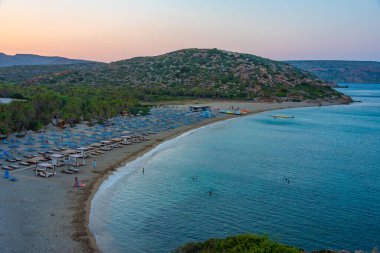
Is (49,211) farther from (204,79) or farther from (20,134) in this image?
(204,79)

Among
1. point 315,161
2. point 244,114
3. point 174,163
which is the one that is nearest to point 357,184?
point 315,161

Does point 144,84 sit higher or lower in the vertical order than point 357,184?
higher

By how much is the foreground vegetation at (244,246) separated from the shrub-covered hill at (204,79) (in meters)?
105

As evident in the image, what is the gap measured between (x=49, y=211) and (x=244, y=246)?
14136mm

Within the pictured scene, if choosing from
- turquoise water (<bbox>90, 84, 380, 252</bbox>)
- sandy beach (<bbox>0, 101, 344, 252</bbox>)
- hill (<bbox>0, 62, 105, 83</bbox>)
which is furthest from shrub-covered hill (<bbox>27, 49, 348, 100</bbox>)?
sandy beach (<bbox>0, 101, 344, 252</bbox>)

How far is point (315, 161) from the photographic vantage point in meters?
42.7

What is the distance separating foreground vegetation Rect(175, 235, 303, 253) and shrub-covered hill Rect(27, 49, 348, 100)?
344 feet

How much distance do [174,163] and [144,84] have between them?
9930 centimetres

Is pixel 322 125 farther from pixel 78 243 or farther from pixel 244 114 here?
pixel 78 243

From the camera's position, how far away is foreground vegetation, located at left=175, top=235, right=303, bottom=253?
14336 mm

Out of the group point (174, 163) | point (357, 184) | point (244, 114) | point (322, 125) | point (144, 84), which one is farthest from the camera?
point (144, 84)

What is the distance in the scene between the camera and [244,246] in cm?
1485

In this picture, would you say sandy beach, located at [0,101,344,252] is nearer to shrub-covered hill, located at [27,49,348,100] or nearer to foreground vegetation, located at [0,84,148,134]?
foreground vegetation, located at [0,84,148,134]

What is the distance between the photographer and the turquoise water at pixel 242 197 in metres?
22.1
